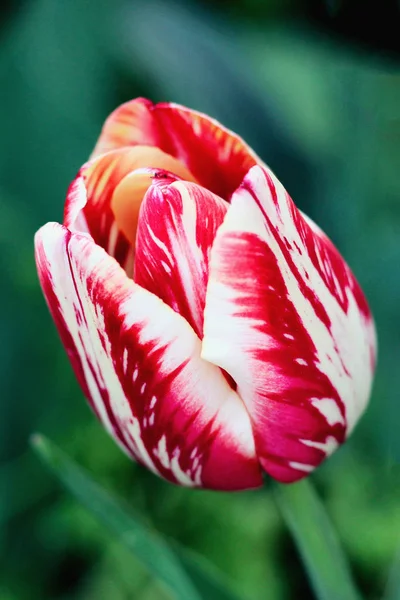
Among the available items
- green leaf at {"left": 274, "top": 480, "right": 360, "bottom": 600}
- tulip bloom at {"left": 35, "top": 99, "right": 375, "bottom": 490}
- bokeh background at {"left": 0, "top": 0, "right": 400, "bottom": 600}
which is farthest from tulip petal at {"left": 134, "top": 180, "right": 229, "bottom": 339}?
bokeh background at {"left": 0, "top": 0, "right": 400, "bottom": 600}

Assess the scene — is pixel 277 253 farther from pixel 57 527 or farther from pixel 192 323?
pixel 57 527

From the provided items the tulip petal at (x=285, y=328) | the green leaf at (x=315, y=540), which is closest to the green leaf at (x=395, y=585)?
the green leaf at (x=315, y=540)

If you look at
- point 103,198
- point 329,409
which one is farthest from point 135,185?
point 329,409

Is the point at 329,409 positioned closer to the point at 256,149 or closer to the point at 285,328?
the point at 285,328

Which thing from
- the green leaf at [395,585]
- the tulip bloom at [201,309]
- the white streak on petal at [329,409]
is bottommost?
the green leaf at [395,585]

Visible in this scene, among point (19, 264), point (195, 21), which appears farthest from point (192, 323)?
point (19, 264)

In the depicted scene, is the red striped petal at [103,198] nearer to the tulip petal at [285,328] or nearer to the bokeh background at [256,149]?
the tulip petal at [285,328]

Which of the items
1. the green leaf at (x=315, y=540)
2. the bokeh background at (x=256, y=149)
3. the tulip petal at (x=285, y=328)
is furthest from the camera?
the bokeh background at (x=256, y=149)

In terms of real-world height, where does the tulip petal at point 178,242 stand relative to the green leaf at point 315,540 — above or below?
above
